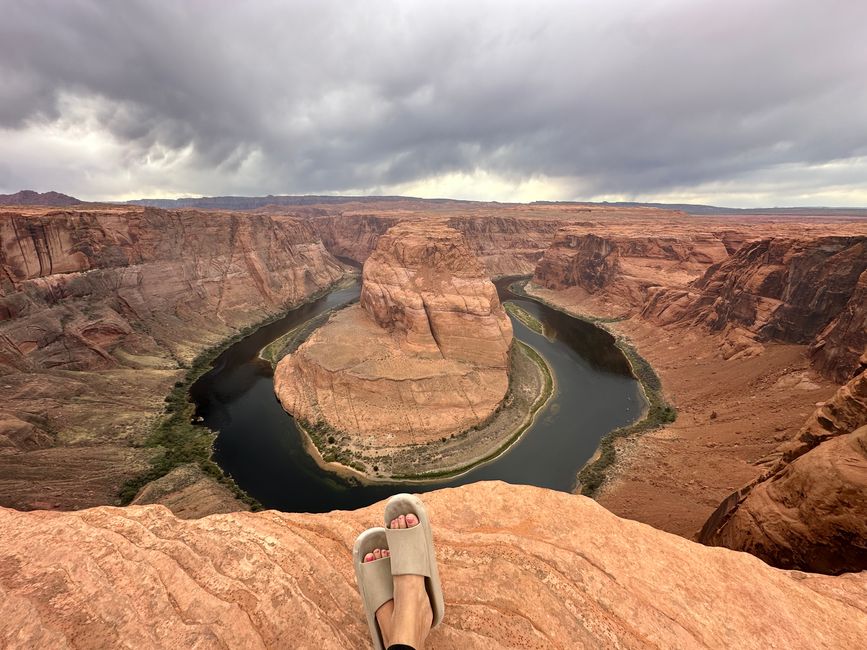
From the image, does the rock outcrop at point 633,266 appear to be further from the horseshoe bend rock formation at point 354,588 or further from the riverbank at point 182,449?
the riverbank at point 182,449

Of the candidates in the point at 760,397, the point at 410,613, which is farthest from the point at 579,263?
the point at 410,613

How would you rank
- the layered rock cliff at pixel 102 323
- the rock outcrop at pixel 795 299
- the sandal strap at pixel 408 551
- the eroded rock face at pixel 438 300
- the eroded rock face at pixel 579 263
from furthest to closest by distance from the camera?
the eroded rock face at pixel 579 263, the eroded rock face at pixel 438 300, the rock outcrop at pixel 795 299, the layered rock cliff at pixel 102 323, the sandal strap at pixel 408 551

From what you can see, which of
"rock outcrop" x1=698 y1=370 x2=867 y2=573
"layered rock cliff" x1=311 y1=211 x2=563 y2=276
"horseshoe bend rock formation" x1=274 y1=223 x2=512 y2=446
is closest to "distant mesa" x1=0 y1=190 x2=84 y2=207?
"layered rock cliff" x1=311 y1=211 x2=563 y2=276

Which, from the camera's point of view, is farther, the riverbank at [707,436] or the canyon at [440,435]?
the riverbank at [707,436]

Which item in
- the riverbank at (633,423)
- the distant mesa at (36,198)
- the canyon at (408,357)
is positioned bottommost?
the riverbank at (633,423)

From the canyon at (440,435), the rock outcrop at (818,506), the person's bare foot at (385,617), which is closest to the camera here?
the person's bare foot at (385,617)

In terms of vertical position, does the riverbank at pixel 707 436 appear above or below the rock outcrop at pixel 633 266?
below

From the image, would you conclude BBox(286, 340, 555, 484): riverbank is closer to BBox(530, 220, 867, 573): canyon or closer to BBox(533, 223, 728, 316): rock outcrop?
BBox(530, 220, 867, 573): canyon

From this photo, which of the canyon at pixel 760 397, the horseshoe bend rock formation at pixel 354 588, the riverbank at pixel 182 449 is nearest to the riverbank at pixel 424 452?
the riverbank at pixel 182 449
